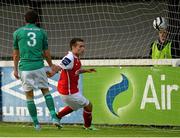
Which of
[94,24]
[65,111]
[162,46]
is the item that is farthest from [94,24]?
[65,111]

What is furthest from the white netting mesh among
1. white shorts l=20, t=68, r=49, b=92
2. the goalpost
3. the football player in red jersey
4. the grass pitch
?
white shorts l=20, t=68, r=49, b=92

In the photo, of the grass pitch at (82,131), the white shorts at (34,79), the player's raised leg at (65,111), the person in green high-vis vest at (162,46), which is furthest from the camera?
the person in green high-vis vest at (162,46)

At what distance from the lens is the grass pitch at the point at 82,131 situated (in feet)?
43.8

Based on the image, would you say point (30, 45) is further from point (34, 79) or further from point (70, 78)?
point (70, 78)

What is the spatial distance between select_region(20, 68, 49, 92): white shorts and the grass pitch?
2.46ft

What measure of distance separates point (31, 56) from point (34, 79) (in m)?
0.41

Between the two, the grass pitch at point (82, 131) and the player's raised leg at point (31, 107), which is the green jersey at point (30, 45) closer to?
the player's raised leg at point (31, 107)

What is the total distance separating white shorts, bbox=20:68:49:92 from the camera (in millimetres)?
14102

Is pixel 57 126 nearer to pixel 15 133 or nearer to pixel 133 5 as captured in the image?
pixel 15 133

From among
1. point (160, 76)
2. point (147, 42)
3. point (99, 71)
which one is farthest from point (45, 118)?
point (147, 42)

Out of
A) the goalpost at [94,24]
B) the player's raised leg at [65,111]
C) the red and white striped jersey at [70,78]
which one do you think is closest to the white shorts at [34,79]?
the red and white striped jersey at [70,78]

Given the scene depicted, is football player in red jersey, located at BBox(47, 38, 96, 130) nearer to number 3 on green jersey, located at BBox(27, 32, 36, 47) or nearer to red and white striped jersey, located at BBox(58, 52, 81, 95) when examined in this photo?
red and white striped jersey, located at BBox(58, 52, 81, 95)

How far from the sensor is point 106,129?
14.9 m

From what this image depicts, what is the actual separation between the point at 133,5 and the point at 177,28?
2413mm
